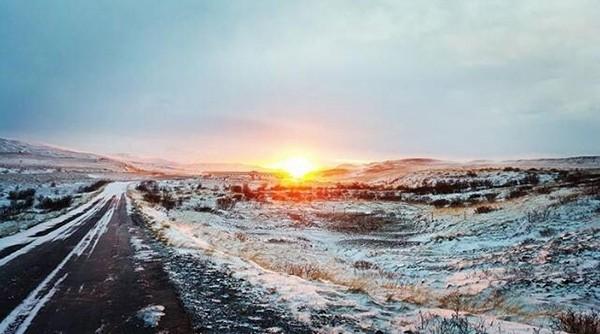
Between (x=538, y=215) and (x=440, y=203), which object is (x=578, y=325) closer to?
(x=538, y=215)

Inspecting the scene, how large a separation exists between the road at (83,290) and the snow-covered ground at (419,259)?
194 centimetres

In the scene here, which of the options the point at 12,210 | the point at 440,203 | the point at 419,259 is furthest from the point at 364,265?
the point at 12,210

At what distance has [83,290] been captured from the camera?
8719 mm

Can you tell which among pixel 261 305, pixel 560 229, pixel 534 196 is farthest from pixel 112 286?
pixel 534 196

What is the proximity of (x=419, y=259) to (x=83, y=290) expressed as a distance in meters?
11.2

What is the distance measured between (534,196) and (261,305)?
22.6m

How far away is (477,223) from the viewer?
21.9 metres

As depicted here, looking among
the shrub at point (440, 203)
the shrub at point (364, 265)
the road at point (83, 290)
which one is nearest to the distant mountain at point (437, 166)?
the shrub at point (440, 203)

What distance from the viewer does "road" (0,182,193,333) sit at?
6.61 m

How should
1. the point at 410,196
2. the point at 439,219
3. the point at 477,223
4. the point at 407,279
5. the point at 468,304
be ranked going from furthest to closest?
the point at 410,196, the point at 439,219, the point at 477,223, the point at 407,279, the point at 468,304

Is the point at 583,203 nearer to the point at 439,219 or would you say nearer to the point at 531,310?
the point at 439,219

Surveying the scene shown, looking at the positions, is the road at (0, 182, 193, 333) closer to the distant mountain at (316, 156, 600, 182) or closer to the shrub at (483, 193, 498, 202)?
the shrub at (483, 193, 498, 202)

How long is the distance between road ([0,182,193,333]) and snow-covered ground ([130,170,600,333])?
6.38 feet

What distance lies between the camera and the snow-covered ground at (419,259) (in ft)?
26.0
